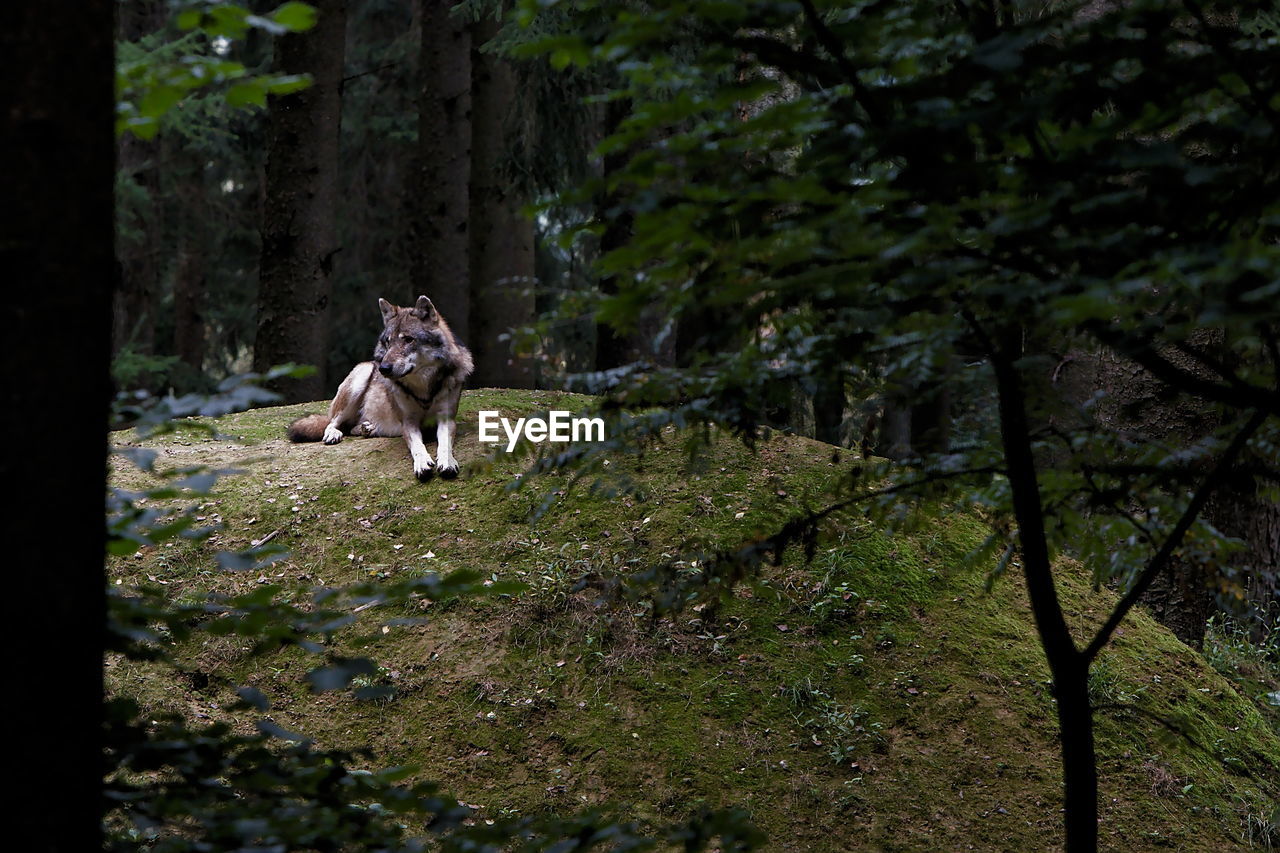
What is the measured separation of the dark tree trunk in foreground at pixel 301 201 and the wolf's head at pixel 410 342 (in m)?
2.54

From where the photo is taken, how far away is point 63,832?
5.63 feet

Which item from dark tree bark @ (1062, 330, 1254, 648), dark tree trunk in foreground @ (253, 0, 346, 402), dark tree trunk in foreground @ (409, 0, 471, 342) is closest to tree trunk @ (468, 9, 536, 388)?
dark tree trunk in foreground @ (409, 0, 471, 342)

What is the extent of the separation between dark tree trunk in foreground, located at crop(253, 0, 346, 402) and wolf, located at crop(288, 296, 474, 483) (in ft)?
6.75

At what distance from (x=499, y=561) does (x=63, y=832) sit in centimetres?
483

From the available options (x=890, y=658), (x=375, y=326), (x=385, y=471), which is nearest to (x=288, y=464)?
(x=385, y=471)

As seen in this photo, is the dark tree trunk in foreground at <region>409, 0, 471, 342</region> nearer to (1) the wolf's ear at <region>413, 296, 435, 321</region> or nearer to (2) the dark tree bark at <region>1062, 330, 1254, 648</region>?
(1) the wolf's ear at <region>413, 296, 435, 321</region>

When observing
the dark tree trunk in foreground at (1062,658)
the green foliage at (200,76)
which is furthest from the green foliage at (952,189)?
the green foliage at (200,76)

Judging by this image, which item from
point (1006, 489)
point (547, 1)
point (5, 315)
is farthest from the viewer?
point (1006, 489)

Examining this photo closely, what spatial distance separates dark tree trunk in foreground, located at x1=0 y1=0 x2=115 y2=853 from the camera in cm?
166

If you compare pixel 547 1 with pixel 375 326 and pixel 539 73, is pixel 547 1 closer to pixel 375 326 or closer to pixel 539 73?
pixel 539 73

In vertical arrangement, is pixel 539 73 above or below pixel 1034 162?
above

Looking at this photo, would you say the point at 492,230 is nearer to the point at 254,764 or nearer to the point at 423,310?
the point at 423,310

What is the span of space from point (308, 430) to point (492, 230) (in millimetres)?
4874

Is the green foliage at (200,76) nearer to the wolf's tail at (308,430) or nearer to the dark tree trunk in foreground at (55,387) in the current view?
the dark tree trunk in foreground at (55,387)
